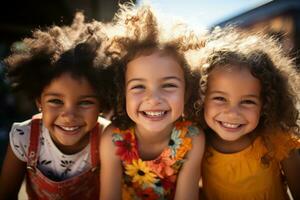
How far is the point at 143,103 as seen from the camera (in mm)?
1949

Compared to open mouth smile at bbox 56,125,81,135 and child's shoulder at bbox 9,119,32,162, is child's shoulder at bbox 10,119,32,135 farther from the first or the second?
open mouth smile at bbox 56,125,81,135

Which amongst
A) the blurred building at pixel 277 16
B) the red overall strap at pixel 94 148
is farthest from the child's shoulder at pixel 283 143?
the blurred building at pixel 277 16

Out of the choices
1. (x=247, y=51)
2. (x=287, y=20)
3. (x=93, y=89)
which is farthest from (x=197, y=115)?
(x=287, y=20)

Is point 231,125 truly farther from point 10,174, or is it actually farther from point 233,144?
point 10,174

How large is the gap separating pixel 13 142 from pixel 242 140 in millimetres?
1400

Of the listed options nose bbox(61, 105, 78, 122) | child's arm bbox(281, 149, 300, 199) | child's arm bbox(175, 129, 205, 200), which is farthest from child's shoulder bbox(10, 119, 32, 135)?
child's arm bbox(281, 149, 300, 199)

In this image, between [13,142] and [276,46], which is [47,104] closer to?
[13,142]

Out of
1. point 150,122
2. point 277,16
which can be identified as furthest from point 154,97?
point 277,16

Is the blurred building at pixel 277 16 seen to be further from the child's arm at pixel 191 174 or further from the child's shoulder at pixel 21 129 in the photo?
the child's shoulder at pixel 21 129

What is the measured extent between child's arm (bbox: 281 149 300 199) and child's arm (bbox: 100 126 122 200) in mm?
986

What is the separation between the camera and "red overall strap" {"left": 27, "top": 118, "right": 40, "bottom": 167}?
86.7 inches

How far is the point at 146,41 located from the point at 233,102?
58 centimetres

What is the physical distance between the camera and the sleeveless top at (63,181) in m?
2.17

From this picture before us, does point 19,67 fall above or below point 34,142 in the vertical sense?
above
